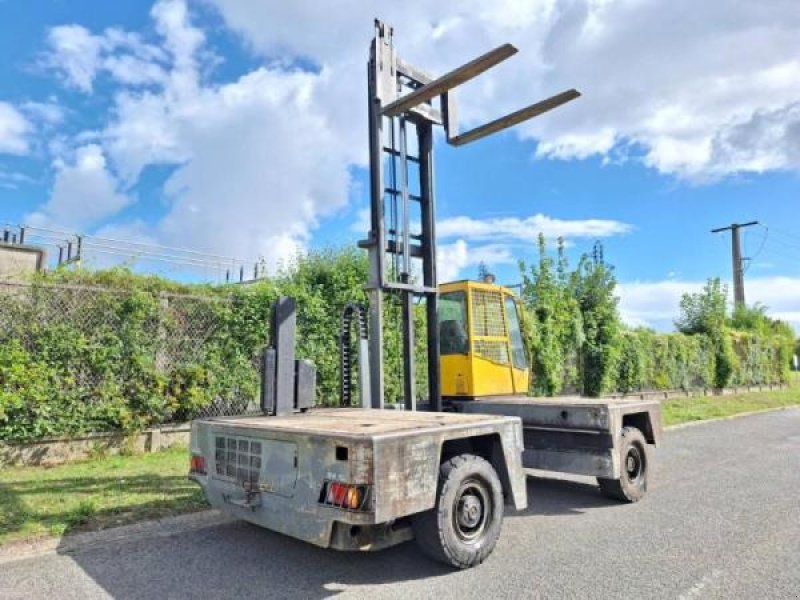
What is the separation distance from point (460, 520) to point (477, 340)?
3182 millimetres

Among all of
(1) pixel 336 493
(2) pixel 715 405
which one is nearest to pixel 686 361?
(2) pixel 715 405

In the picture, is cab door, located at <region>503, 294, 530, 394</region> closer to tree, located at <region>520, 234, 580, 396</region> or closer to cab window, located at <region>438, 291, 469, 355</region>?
cab window, located at <region>438, 291, 469, 355</region>

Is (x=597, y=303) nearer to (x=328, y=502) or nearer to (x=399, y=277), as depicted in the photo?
(x=399, y=277)

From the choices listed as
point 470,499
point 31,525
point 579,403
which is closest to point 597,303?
point 579,403

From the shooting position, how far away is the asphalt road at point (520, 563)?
12.9 feet

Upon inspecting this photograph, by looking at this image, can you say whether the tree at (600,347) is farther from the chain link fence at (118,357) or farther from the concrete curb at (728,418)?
the chain link fence at (118,357)

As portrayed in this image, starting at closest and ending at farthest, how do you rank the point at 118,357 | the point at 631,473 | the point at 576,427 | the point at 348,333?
the point at 348,333, the point at 576,427, the point at 631,473, the point at 118,357

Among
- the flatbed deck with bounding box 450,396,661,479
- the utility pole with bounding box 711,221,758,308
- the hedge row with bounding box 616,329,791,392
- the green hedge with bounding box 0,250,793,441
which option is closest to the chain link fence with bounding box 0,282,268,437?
the green hedge with bounding box 0,250,793,441

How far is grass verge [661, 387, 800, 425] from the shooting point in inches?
626

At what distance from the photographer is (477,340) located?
7.30m

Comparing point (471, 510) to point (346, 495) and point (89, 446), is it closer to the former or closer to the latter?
point (346, 495)

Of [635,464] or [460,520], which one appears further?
[635,464]

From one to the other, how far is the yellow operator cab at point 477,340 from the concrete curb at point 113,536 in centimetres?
316

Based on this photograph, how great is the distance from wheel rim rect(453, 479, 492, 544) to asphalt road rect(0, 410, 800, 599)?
255 mm
